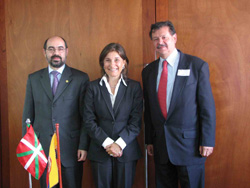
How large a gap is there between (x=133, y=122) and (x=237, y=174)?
1.40 m

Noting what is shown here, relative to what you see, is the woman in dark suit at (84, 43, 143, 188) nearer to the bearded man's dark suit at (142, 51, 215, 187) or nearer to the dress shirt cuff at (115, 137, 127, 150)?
the dress shirt cuff at (115, 137, 127, 150)

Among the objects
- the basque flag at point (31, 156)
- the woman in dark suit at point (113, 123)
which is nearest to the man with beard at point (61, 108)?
the woman in dark suit at point (113, 123)

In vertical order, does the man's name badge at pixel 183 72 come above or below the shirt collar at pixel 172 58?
below

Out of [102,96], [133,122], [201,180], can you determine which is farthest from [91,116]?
[201,180]

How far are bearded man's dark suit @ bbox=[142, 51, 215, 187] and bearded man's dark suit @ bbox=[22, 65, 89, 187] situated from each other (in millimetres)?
757

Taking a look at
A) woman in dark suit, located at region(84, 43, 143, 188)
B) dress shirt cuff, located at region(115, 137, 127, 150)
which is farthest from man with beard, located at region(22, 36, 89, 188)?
dress shirt cuff, located at region(115, 137, 127, 150)

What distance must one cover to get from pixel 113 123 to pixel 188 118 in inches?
25.2

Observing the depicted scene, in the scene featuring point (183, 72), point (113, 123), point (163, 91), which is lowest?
point (113, 123)

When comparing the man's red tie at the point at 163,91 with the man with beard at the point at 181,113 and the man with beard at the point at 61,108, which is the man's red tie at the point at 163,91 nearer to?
the man with beard at the point at 181,113

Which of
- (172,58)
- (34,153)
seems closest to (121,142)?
(34,153)

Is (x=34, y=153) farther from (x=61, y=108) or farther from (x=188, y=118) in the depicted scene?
(x=188, y=118)

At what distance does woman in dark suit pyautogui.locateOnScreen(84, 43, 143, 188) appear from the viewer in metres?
2.05

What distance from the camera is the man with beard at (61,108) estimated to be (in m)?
2.20

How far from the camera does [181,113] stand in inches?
79.7
